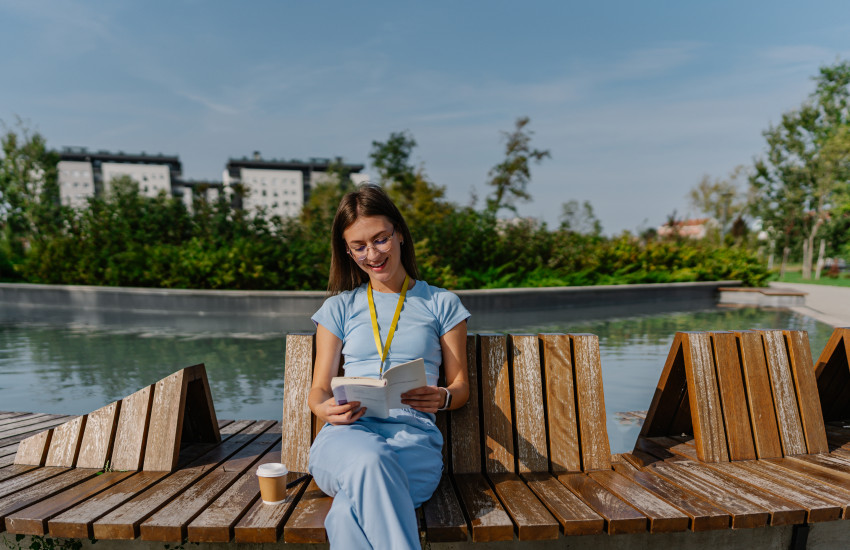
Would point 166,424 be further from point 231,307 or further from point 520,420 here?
point 231,307

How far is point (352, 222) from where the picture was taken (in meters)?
2.64

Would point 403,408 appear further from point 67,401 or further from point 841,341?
point 67,401

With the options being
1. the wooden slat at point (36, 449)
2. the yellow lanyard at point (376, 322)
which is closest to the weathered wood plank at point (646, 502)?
the yellow lanyard at point (376, 322)

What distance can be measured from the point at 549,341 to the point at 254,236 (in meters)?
13.1

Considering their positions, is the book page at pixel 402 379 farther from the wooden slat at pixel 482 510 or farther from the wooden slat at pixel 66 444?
the wooden slat at pixel 66 444

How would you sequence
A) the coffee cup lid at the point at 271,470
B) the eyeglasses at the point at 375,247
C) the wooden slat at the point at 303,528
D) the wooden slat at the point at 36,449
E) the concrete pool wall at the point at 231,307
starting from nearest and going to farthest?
the wooden slat at the point at 303,528 → the coffee cup lid at the point at 271,470 → the eyeglasses at the point at 375,247 → the wooden slat at the point at 36,449 → the concrete pool wall at the point at 231,307

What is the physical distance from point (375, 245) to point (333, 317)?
431 mm

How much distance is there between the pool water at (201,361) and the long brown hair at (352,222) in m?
2.33

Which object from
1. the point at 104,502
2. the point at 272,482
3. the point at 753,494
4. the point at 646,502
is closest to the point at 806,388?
the point at 753,494

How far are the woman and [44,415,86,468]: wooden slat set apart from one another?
1346 millimetres

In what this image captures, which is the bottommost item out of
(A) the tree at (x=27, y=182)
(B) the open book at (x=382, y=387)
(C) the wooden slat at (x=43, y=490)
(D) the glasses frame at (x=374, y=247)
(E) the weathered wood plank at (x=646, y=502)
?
(E) the weathered wood plank at (x=646, y=502)

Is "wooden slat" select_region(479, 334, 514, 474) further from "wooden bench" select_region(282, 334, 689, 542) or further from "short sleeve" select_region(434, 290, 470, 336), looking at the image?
"short sleeve" select_region(434, 290, 470, 336)

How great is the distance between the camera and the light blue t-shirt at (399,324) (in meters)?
2.55

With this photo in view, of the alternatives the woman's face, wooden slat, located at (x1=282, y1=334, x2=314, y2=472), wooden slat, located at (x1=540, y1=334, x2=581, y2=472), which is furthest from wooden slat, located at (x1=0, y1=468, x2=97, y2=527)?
wooden slat, located at (x1=540, y1=334, x2=581, y2=472)
